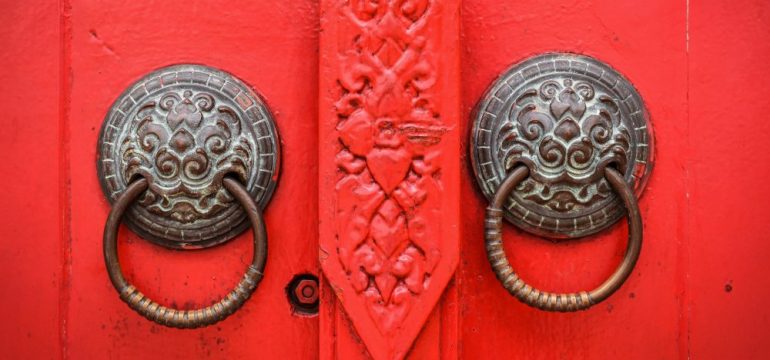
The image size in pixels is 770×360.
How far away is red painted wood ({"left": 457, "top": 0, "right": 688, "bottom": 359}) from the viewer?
0.74 meters

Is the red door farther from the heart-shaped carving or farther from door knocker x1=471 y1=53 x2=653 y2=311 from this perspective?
the heart-shaped carving

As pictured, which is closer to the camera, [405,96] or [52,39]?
[405,96]

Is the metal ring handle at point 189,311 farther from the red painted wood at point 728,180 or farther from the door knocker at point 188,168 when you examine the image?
the red painted wood at point 728,180

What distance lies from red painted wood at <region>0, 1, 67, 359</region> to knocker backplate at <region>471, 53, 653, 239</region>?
0.53m

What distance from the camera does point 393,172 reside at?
0.64 metres

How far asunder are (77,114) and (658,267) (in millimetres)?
750

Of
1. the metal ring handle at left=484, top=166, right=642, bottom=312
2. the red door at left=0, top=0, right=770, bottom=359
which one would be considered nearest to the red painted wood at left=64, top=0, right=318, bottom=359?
the red door at left=0, top=0, right=770, bottom=359

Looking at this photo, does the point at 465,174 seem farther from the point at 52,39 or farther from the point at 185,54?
the point at 52,39

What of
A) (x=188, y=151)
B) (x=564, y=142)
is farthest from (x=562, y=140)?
(x=188, y=151)

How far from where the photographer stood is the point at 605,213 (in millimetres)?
713

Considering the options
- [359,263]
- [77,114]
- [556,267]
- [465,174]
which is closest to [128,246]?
[77,114]

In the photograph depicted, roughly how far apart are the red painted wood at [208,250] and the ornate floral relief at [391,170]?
0.36 feet

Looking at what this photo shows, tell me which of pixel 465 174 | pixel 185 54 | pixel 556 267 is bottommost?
pixel 556 267

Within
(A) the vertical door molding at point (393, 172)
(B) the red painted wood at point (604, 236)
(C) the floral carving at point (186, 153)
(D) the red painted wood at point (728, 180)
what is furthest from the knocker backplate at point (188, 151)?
(D) the red painted wood at point (728, 180)
